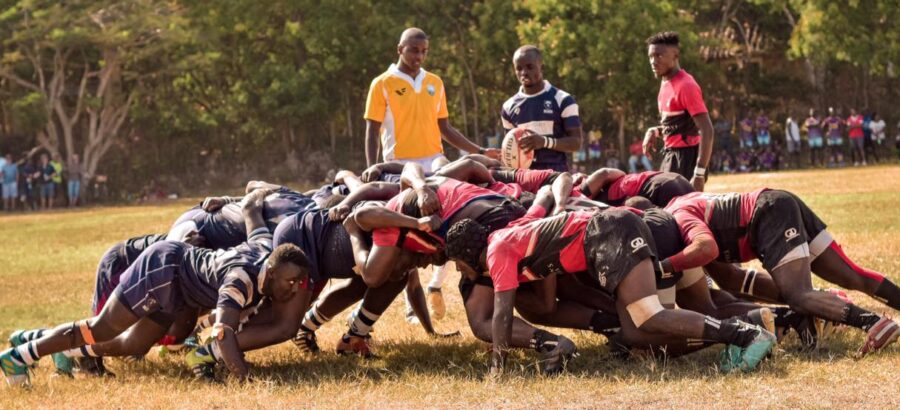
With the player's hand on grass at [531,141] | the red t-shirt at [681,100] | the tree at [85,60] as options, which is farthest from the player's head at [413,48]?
the tree at [85,60]

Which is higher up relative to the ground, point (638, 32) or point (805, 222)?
point (638, 32)

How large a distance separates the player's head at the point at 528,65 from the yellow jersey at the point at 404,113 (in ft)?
3.43

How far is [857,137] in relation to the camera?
3669cm

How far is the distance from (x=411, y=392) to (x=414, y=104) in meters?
4.36

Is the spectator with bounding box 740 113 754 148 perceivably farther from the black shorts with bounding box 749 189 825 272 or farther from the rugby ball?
the black shorts with bounding box 749 189 825 272

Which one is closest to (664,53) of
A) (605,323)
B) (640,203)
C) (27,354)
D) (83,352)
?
(640,203)

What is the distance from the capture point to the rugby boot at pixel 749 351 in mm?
6934

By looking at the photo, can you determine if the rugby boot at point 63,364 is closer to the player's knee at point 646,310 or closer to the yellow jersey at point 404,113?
the yellow jersey at point 404,113

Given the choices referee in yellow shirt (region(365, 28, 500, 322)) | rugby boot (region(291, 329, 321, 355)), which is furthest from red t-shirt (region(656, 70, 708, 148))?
rugby boot (region(291, 329, 321, 355))

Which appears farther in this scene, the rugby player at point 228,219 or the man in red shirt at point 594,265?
the rugby player at point 228,219

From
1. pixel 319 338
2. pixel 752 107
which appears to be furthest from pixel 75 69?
pixel 319 338

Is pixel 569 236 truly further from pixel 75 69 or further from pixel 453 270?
pixel 75 69

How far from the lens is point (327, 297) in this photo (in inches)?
357

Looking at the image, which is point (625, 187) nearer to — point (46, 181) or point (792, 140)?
point (792, 140)
